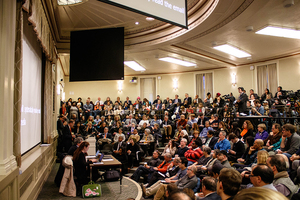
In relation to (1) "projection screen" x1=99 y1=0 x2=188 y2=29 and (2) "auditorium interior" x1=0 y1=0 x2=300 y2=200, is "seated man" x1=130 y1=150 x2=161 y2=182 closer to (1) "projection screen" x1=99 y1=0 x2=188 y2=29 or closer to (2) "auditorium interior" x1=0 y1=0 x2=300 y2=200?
(2) "auditorium interior" x1=0 y1=0 x2=300 y2=200

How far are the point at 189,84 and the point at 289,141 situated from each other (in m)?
9.70

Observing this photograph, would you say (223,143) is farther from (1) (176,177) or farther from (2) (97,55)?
(2) (97,55)

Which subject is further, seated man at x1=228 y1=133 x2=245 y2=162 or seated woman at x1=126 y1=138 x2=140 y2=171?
seated woman at x1=126 y1=138 x2=140 y2=171

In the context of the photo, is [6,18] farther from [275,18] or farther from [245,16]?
[275,18]

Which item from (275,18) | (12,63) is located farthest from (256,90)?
(12,63)

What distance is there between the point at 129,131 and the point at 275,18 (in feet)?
20.5

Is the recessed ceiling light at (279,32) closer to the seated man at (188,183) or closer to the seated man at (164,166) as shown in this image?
the seated man at (164,166)

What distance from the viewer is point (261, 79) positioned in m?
11.4

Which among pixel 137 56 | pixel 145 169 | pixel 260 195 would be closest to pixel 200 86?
pixel 137 56

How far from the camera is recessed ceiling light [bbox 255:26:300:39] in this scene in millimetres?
7021

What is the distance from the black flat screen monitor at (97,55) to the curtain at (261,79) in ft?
24.8

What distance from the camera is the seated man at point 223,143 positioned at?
583 cm

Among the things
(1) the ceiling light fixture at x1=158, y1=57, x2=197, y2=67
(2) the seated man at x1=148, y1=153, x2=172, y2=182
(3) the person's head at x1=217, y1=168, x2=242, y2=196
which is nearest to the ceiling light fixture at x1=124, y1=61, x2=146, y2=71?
(1) the ceiling light fixture at x1=158, y1=57, x2=197, y2=67

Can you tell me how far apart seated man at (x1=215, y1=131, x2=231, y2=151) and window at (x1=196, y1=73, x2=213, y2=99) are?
7.72m
